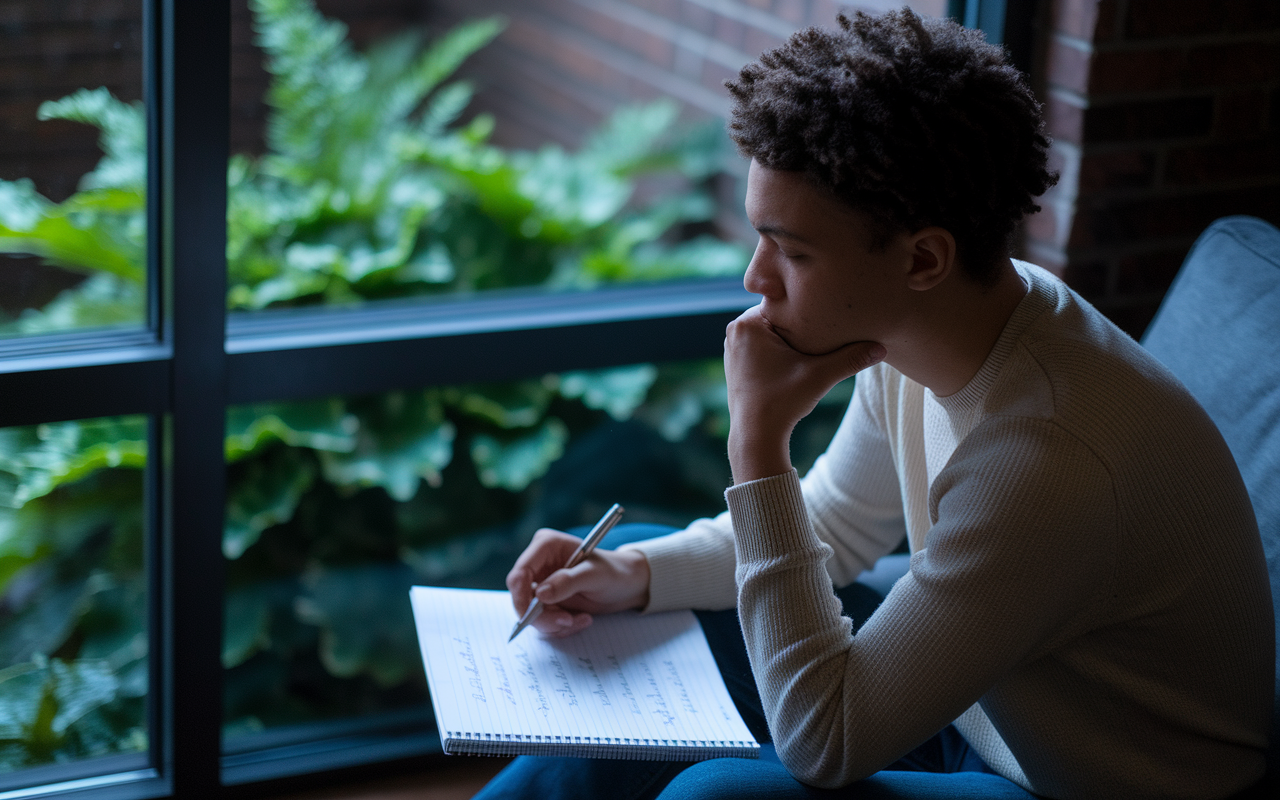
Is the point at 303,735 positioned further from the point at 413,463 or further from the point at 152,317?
Answer: the point at 152,317

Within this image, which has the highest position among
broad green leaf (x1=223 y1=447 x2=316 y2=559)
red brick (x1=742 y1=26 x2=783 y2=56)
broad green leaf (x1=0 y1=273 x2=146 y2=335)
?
red brick (x1=742 y1=26 x2=783 y2=56)

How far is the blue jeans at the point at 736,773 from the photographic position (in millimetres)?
982

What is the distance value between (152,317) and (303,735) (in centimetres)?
72

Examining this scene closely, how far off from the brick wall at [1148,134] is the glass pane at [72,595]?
4.35 feet

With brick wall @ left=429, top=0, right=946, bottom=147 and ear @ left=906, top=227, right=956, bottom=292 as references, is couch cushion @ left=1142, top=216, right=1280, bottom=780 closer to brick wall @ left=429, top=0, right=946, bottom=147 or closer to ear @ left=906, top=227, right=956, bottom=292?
ear @ left=906, top=227, right=956, bottom=292

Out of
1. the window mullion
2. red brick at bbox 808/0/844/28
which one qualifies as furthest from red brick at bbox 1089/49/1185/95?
the window mullion

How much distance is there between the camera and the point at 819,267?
1.00m

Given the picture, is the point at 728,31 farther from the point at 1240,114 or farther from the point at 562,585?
the point at 562,585

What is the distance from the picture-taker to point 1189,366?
1290 mm

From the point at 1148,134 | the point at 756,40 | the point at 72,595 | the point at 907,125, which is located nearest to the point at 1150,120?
the point at 1148,134

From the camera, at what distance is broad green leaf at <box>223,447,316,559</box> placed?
1710 mm

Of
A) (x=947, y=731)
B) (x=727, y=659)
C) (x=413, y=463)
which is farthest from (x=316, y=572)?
(x=947, y=731)

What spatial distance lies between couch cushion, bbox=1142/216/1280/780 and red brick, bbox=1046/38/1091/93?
32 centimetres

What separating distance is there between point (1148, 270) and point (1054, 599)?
0.96m
